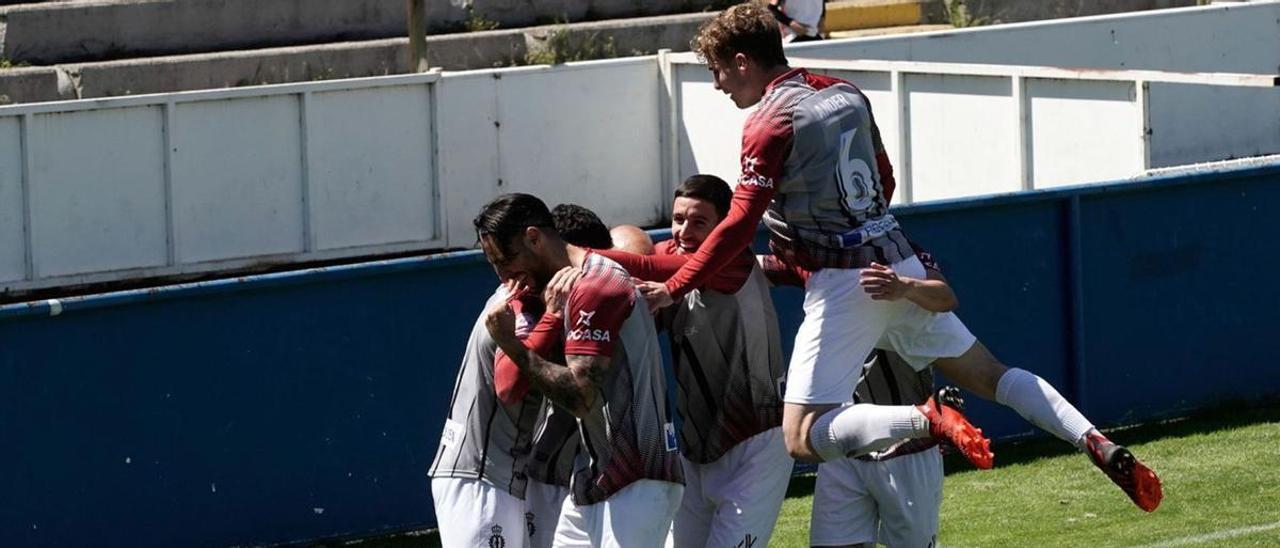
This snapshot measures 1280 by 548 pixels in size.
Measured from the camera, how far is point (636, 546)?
6.29 m

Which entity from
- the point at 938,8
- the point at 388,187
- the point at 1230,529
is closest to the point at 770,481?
the point at 1230,529

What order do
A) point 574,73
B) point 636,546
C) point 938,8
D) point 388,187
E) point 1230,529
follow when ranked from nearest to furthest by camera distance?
1. point 636,546
2. point 1230,529
3. point 388,187
4. point 574,73
5. point 938,8

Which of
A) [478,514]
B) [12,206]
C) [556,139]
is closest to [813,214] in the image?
[478,514]

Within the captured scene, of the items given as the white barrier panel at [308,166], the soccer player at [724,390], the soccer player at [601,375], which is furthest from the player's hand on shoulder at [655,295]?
the white barrier panel at [308,166]

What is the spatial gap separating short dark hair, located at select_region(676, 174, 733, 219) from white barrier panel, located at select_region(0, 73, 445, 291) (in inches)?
463

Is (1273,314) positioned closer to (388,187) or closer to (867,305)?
(867,305)

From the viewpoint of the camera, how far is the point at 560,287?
6.27 metres

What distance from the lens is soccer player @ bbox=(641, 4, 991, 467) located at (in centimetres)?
666

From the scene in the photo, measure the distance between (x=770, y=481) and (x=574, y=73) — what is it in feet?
46.9

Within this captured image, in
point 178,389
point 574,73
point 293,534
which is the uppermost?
point 574,73

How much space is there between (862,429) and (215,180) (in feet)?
43.1

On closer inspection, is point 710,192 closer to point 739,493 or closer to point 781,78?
point 781,78

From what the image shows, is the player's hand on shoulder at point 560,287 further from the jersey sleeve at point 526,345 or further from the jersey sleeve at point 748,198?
the jersey sleeve at point 748,198

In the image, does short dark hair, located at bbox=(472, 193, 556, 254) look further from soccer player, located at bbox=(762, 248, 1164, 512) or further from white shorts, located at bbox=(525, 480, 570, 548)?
soccer player, located at bbox=(762, 248, 1164, 512)
